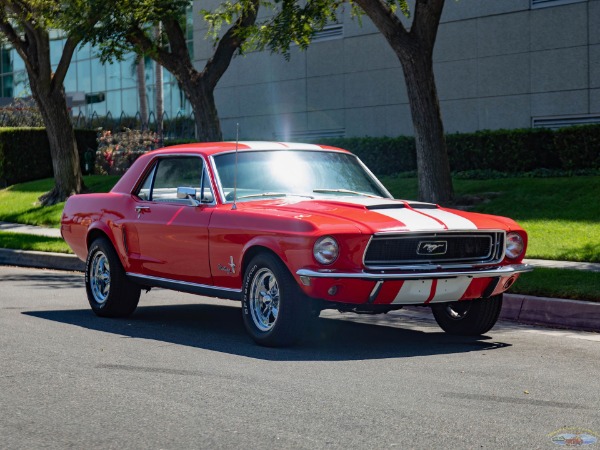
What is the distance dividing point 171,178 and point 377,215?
272cm

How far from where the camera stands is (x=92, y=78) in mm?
54281

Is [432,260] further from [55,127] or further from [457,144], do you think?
[55,127]

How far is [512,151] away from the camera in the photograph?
882 inches

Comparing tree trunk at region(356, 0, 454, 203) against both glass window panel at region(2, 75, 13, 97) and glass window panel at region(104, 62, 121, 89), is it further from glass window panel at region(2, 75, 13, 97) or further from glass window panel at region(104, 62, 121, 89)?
glass window panel at region(2, 75, 13, 97)

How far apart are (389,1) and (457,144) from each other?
6603 millimetres

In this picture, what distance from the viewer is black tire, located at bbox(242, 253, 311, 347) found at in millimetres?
8594

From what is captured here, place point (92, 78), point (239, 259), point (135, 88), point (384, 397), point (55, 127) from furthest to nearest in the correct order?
point (92, 78) → point (135, 88) → point (55, 127) → point (239, 259) → point (384, 397)

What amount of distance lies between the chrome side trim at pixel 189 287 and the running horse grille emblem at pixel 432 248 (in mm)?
1561

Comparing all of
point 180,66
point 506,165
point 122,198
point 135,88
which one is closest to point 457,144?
point 506,165

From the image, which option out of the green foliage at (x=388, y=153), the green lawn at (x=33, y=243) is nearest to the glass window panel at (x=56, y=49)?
the green foliage at (x=388, y=153)

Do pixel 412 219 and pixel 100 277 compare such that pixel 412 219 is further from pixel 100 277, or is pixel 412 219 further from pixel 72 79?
pixel 72 79

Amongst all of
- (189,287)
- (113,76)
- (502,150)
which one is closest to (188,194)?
(189,287)

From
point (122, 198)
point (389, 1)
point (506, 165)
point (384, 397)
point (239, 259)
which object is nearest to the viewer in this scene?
point (384, 397)

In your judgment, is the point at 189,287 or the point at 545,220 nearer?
the point at 189,287
